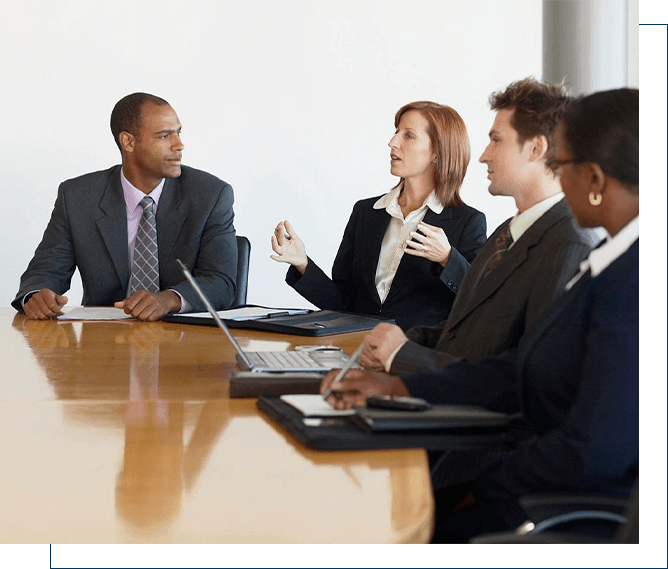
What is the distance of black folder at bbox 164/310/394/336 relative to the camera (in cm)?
203

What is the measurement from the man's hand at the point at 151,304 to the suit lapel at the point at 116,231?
66 mm

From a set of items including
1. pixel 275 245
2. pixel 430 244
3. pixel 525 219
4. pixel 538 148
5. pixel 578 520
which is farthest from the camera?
pixel 430 244

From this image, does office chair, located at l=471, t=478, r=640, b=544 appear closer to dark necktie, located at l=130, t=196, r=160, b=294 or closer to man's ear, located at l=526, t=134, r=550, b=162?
man's ear, located at l=526, t=134, r=550, b=162

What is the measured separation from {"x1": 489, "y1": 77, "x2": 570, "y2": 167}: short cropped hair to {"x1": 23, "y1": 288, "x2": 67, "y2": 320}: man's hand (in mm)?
1333

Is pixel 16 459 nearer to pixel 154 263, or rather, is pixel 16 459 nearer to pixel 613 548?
pixel 613 548

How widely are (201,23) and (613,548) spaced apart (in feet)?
3.89

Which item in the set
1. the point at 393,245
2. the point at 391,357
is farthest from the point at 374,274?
the point at 391,357

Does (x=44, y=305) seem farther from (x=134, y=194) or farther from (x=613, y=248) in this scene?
→ (x=613, y=248)

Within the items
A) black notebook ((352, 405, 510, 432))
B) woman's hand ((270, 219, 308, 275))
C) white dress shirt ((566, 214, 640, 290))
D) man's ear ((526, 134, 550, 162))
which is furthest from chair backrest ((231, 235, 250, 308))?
white dress shirt ((566, 214, 640, 290))

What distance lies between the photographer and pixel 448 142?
178 cm

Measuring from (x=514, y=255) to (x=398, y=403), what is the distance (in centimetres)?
40

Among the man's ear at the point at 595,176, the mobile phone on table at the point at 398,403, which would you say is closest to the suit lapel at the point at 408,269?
the mobile phone on table at the point at 398,403

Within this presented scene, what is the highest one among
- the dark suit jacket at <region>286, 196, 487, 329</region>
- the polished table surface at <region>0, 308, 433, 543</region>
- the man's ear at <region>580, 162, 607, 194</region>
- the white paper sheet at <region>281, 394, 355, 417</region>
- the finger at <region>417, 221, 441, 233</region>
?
the man's ear at <region>580, 162, 607, 194</region>

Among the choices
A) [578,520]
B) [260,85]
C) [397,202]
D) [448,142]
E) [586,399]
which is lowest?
[578,520]
